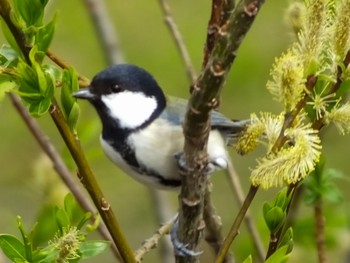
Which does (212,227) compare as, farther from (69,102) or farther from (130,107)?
(69,102)

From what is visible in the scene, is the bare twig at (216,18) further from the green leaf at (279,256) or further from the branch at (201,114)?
the green leaf at (279,256)

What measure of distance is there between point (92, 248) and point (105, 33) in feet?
4.27

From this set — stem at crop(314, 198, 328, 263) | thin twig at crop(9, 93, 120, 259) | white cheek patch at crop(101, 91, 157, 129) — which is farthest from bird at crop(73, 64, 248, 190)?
stem at crop(314, 198, 328, 263)

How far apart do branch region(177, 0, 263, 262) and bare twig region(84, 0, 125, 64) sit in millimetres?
1170

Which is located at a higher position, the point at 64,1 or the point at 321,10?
the point at 321,10

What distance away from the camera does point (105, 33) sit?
2.51 m

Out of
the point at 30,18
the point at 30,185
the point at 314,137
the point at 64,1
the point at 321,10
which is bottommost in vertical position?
the point at 64,1

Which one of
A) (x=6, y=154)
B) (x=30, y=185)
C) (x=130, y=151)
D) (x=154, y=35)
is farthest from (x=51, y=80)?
(x=154, y=35)

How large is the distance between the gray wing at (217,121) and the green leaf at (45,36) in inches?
25.4

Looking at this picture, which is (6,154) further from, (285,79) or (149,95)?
(285,79)

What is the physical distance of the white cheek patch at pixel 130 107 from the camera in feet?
6.48

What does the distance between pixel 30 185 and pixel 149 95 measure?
38 cm

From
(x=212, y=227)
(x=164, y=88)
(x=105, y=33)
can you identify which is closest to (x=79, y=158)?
(x=212, y=227)

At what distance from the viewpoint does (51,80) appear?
1.26 metres
